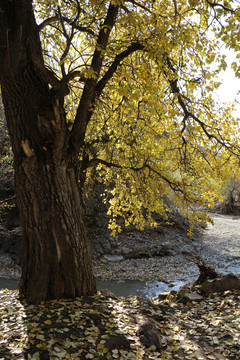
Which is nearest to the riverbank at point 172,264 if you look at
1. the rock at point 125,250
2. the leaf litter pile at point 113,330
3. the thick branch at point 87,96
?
the rock at point 125,250

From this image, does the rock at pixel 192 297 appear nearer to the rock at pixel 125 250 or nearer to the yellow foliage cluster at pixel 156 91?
the yellow foliage cluster at pixel 156 91

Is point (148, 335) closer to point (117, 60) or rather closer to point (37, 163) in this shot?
point (37, 163)

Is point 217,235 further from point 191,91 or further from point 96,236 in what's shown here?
point 191,91

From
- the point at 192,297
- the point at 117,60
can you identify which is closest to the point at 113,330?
the point at 192,297

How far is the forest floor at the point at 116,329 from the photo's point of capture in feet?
10.6

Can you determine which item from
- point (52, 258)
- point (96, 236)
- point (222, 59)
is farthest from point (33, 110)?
point (96, 236)

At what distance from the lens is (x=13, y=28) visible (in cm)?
430

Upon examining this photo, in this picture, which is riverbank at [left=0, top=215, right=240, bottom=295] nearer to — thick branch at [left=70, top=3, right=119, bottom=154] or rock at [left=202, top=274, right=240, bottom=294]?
rock at [left=202, top=274, right=240, bottom=294]

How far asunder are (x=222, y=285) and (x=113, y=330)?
273 centimetres

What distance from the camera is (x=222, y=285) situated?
5508 millimetres

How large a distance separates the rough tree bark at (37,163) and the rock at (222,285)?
256 centimetres

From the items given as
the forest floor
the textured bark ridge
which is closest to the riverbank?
the forest floor

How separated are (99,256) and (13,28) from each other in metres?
10.1

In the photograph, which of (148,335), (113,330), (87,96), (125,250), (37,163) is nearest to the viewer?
(148,335)
